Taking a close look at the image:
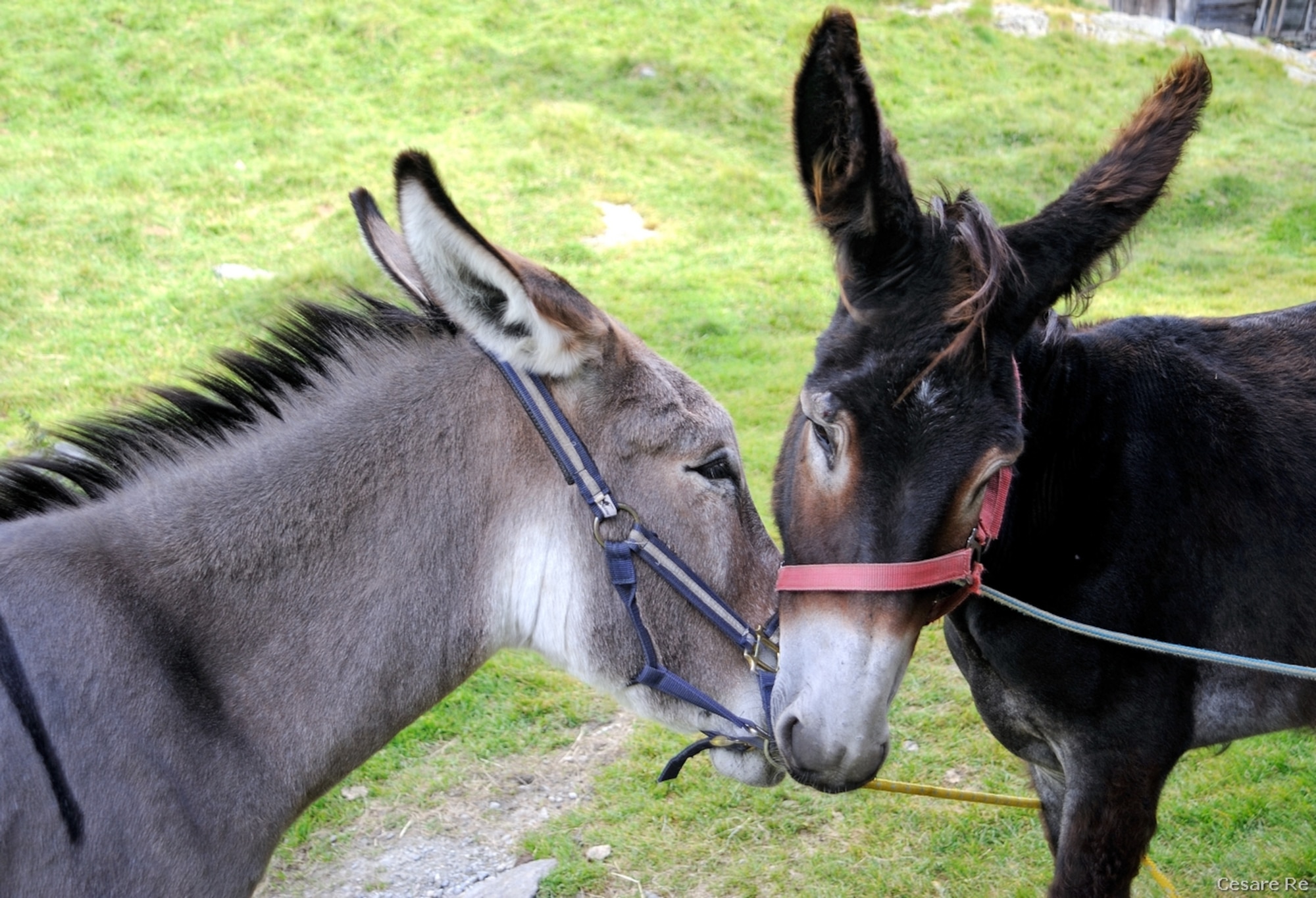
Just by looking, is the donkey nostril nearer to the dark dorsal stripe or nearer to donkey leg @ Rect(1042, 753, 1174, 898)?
donkey leg @ Rect(1042, 753, 1174, 898)

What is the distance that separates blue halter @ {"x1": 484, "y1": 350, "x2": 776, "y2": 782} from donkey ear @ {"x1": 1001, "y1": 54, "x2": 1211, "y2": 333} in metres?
0.95

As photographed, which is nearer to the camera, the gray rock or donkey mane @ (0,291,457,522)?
donkey mane @ (0,291,457,522)

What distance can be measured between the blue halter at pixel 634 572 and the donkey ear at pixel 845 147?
794 millimetres

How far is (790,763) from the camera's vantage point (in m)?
2.12

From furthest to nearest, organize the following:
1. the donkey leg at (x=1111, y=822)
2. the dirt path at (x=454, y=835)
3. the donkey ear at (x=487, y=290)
Answer: the dirt path at (x=454, y=835), the donkey leg at (x=1111, y=822), the donkey ear at (x=487, y=290)

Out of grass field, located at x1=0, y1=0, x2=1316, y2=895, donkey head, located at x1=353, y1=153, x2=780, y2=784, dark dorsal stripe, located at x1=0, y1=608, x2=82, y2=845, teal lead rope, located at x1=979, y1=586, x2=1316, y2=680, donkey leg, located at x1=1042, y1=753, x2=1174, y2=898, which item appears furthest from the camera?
grass field, located at x1=0, y1=0, x2=1316, y2=895

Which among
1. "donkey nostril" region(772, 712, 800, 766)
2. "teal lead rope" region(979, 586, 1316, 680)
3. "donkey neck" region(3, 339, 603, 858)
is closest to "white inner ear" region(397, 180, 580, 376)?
"donkey neck" region(3, 339, 603, 858)

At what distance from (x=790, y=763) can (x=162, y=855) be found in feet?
4.21

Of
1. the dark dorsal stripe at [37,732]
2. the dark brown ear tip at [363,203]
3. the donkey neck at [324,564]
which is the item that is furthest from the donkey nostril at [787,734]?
the dark brown ear tip at [363,203]

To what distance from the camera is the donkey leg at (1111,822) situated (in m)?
2.56

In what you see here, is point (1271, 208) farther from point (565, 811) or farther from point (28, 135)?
point (28, 135)

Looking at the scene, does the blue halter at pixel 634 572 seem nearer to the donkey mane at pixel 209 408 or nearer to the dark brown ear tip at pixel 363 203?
the donkey mane at pixel 209 408

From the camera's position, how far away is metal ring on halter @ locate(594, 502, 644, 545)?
2.17 metres

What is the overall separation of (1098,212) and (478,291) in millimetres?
1446
